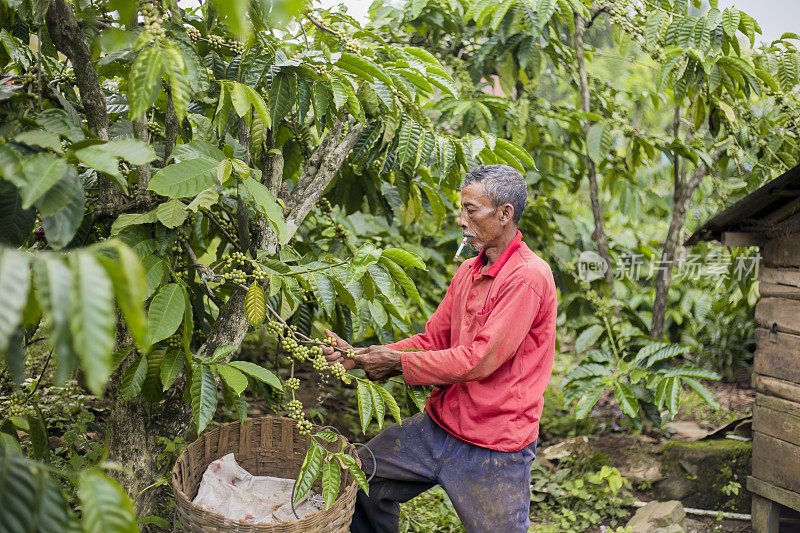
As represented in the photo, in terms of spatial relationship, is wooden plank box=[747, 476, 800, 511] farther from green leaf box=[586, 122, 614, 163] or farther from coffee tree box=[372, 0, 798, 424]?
green leaf box=[586, 122, 614, 163]

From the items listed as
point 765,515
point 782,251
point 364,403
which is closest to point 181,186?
point 364,403

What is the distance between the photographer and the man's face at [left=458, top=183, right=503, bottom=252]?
2006mm

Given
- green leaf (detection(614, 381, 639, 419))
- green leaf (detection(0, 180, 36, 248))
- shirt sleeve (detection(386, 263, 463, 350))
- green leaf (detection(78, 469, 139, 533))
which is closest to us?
green leaf (detection(78, 469, 139, 533))

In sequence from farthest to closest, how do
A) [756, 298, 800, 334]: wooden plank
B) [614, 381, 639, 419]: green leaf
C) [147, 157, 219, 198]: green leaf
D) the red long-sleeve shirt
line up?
[614, 381, 639, 419]: green leaf
[756, 298, 800, 334]: wooden plank
the red long-sleeve shirt
[147, 157, 219, 198]: green leaf

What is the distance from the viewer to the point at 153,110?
2.25 meters

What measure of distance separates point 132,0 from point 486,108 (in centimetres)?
205

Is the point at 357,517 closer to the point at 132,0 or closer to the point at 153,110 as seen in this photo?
the point at 153,110

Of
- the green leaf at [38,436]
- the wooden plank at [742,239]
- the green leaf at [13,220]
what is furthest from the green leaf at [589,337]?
the green leaf at [13,220]

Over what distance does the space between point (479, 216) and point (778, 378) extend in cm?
185

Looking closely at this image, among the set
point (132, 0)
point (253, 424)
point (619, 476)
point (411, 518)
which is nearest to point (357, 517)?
point (253, 424)

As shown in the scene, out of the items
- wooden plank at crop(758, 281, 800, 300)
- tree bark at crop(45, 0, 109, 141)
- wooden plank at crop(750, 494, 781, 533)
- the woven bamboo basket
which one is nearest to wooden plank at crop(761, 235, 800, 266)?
wooden plank at crop(758, 281, 800, 300)

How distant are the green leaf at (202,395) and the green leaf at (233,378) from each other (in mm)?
47

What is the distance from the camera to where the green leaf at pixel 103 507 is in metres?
0.91

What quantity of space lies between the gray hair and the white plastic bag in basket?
3.65ft
